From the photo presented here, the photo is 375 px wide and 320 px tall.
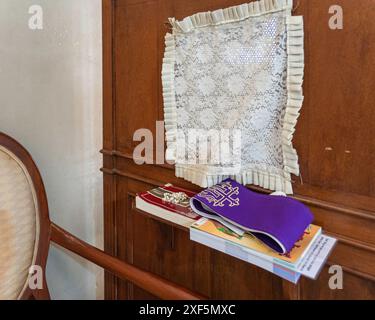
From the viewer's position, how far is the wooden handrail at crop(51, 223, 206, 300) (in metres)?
0.71

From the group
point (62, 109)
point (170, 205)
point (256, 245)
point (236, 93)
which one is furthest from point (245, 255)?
point (62, 109)

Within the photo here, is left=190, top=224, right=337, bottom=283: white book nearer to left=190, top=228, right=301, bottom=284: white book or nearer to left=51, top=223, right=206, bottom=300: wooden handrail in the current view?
left=190, top=228, right=301, bottom=284: white book

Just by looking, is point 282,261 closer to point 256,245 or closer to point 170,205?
point 256,245

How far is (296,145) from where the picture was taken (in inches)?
28.2

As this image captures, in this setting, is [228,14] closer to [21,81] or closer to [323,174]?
[323,174]

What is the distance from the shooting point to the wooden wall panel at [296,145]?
625 millimetres

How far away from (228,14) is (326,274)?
714 mm

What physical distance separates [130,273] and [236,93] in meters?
0.58

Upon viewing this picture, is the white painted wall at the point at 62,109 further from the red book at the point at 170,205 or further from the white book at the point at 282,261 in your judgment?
Result: the white book at the point at 282,261

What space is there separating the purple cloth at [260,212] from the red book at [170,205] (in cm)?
4

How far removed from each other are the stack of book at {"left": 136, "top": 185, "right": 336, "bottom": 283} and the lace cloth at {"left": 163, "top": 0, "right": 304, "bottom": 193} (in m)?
0.13

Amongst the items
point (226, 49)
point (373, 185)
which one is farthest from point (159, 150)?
point (373, 185)

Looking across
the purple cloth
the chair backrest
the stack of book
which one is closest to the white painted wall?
the chair backrest

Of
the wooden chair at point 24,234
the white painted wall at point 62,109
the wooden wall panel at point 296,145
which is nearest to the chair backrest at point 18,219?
the wooden chair at point 24,234
